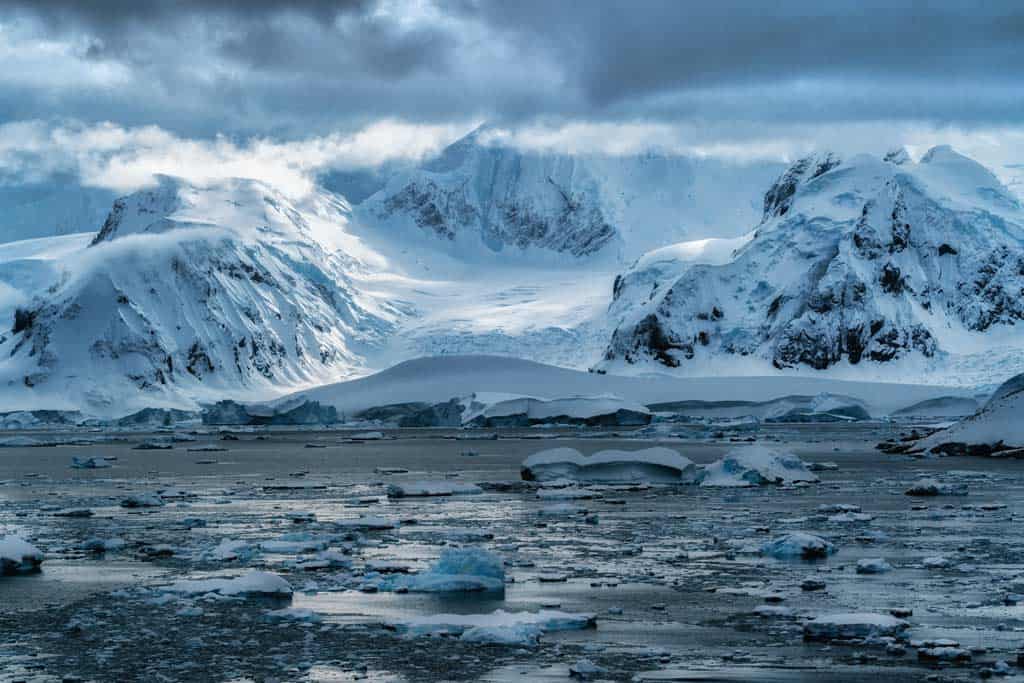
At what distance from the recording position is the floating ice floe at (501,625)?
16219 millimetres

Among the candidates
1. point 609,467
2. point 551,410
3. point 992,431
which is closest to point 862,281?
point 551,410

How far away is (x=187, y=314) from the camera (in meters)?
158

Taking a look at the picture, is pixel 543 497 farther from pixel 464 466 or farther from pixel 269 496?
pixel 464 466

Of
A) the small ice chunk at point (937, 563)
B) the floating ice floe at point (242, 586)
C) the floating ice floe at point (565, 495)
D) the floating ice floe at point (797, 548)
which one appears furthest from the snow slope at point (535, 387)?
the floating ice floe at point (242, 586)

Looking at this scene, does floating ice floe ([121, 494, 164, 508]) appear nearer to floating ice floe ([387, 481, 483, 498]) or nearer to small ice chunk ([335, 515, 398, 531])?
floating ice floe ([387, 481, 483, 498])

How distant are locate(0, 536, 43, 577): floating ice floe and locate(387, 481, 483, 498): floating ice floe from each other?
13.4 m

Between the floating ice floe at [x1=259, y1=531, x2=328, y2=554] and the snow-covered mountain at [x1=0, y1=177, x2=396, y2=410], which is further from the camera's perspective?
the snow-covered mountain at [x1=0, y1=177, x2=396, y2=410]

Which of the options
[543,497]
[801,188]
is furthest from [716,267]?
[543,497]

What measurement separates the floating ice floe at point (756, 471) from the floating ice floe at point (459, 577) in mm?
18609

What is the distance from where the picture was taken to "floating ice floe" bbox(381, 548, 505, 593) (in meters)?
19.5

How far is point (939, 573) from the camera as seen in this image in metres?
20.4

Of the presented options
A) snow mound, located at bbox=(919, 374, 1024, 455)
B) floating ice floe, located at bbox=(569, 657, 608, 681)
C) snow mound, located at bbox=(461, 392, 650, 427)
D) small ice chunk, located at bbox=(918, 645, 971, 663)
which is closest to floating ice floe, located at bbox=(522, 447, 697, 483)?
snow mound, located at bbox=(919, 374, 1024, 455)

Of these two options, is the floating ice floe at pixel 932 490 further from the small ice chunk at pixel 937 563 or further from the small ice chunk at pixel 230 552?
the small ice chunk at pixel 230 552

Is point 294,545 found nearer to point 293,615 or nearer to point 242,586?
point 242,586
